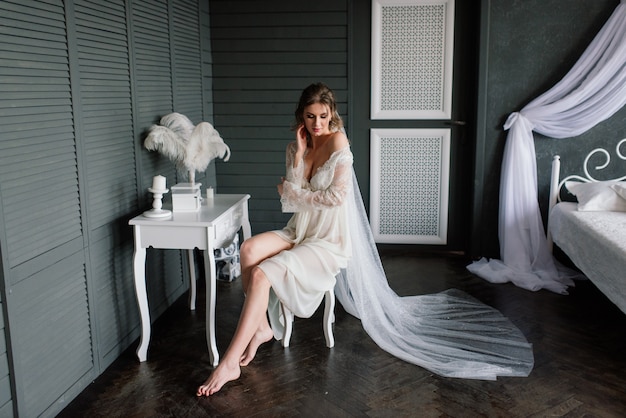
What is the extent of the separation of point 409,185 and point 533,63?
130cm

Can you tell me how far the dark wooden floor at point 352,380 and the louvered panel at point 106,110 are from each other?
0.78 meters

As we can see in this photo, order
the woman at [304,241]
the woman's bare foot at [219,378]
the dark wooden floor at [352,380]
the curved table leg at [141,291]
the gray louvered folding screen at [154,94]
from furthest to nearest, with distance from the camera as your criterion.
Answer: the gray louvered folding screen at [154,94] → the curved table leg at [141,291] → the woman at [304,241] → the woman's bare foot at [219,378] → the dark wooden floor at [352,380]

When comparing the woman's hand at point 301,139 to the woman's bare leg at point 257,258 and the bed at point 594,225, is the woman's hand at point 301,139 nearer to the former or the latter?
the woman's bare leg at point 257,258

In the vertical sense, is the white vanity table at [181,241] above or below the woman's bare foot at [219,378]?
above

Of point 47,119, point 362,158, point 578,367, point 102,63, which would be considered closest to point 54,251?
point 47,119

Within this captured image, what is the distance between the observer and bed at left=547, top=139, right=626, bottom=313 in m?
3.32

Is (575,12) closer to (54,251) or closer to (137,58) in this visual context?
(137,58)

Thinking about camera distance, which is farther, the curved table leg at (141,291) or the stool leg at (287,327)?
the stool leg at (287,327)

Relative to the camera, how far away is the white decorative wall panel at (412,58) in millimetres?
4719

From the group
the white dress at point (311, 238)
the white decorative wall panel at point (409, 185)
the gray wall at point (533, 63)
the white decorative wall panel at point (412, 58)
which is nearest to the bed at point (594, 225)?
the gray wall at point (533, 63)

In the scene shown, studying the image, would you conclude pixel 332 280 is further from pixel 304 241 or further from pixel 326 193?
pixel 326 193

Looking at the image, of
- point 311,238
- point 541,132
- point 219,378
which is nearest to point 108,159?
point 311,238

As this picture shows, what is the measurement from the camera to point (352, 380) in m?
2.91

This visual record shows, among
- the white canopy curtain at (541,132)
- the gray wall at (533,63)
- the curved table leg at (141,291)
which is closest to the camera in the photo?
the curved table leg at (141,291)
